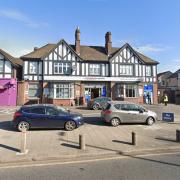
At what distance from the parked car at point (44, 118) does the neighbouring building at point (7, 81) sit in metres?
17.7

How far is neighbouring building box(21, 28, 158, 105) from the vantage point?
2998 cm

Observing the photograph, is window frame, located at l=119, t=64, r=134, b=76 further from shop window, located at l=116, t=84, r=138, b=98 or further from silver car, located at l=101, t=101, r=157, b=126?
silver car, located at l=101, t=101, r=157, b=126

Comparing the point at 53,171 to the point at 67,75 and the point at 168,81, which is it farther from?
the point at 168,81

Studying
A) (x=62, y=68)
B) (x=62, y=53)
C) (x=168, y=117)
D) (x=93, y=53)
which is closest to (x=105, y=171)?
(x=168, y=117)

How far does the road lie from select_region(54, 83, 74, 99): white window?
23.2 meters

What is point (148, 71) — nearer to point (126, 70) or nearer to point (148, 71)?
point (148, 71)

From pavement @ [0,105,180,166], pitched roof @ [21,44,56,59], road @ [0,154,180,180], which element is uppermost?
pitched roof @ [21,44,56,59]


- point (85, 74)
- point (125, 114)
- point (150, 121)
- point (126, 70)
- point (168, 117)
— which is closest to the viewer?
point (125, 114)

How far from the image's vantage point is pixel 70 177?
590cm

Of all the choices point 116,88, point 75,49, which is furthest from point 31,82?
point 116,88

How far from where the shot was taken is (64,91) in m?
30.4

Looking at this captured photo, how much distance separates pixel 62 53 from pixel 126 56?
32.6 ft

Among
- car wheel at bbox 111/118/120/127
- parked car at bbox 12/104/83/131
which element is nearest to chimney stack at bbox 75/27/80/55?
car wheel at bbox 111/118/120/127

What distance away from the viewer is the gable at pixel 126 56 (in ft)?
107
